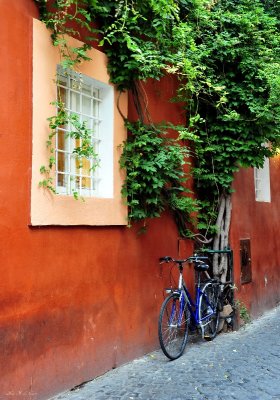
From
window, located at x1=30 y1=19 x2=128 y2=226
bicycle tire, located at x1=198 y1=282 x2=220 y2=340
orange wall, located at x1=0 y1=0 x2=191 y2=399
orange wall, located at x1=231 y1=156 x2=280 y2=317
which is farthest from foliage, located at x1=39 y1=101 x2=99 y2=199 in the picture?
orange wall, located at x1=231 y1=156 x2=280 y2=317

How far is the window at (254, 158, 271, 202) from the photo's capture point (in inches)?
404

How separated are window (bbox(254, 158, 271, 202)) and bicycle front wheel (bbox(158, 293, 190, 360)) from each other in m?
4.87

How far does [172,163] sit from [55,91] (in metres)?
1.90

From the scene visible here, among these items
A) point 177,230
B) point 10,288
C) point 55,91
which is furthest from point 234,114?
point 10,288

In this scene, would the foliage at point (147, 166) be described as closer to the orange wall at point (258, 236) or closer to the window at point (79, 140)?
the window at point (79, 140)

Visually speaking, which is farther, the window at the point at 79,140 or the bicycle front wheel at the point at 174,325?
the bicycle front wheel at the point at 174,325

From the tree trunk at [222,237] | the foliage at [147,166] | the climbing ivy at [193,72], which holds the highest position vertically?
the climbing ivy at [193,72]

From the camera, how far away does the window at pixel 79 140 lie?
16.2 ft

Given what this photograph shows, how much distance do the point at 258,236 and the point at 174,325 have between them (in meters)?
4.21

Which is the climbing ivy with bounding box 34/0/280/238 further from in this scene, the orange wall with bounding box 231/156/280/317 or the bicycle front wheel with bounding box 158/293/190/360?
the bicycle front wheel with bounding box 158/293/190/360

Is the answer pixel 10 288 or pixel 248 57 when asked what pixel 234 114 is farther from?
pixel 10 288

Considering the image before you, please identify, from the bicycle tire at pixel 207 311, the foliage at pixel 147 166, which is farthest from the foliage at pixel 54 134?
the bicycle tire at pixel 207 311

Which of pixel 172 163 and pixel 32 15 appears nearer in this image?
pixel 32 15

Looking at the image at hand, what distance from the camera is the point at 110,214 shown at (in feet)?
17.4
